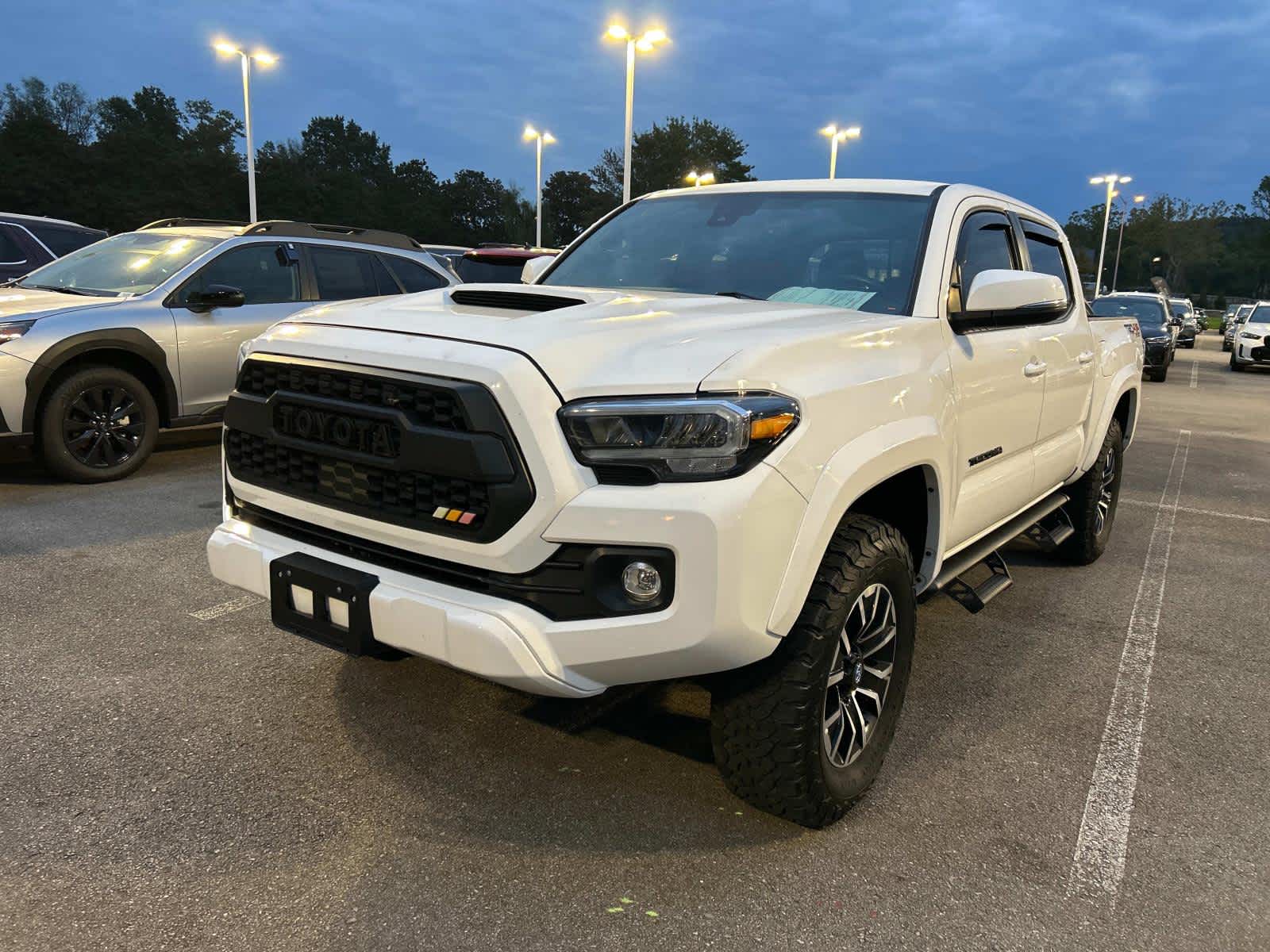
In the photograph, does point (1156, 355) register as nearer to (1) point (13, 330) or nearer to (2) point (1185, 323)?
(2) point (1185, 323)

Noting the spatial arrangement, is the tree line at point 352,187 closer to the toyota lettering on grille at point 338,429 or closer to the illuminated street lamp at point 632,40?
the illuminated street lamp at point 632,40

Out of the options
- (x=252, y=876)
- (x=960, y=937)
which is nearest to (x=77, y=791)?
(x=252, y=876)

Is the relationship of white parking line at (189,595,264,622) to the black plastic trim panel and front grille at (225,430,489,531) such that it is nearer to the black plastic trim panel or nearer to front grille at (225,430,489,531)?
front grille at (225,430,489,531)

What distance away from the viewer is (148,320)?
6.62m

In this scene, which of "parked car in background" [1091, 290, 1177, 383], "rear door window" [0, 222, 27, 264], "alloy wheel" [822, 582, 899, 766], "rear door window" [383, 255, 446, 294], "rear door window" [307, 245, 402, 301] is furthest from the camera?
"parked car in background" [1091, 290, 1177, 383]

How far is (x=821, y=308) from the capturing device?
314 centimetres

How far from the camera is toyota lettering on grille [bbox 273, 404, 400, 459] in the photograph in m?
2.46

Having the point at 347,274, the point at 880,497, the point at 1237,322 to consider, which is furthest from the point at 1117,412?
the point at 1237,322

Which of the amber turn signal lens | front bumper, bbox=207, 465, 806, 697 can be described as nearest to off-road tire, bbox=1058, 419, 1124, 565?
the amber turn signal lens

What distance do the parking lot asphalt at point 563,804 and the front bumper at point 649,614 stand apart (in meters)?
0.59

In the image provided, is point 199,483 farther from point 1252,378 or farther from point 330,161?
point 330,161

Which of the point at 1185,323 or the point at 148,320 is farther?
the point at 1185,323

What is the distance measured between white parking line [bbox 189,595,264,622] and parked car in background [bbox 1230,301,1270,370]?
77.2 feet

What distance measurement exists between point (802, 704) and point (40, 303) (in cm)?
612
